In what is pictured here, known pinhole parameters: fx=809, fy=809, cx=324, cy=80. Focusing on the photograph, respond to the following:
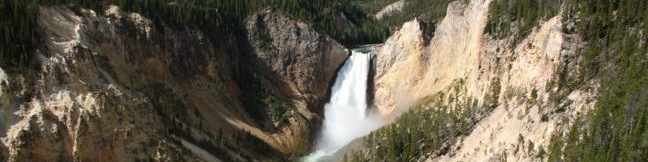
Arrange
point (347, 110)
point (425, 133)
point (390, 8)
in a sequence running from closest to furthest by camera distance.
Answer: point (425, 133) < point (347, 110) < point (390, 8)

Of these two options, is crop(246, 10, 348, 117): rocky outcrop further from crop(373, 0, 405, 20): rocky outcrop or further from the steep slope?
crop(373, 0, 405, 20): rocky outcrop

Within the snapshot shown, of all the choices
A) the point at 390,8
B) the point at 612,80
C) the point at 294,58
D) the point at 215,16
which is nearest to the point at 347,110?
the point at 294,58

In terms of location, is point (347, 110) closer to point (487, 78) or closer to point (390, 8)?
point (487, 78)

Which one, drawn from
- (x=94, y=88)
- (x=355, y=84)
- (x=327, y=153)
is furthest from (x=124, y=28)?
(x=355, y=84)

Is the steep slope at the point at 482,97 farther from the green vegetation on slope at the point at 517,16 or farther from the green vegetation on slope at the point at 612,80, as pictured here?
the green vegetation on slope at the point at 612,80

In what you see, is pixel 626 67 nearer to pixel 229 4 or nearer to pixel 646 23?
pixel 646 23

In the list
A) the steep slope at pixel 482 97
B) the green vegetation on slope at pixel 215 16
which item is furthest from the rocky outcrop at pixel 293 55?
the steep slope at pixel 482 97
